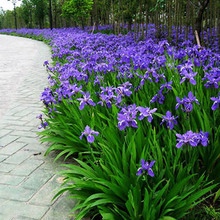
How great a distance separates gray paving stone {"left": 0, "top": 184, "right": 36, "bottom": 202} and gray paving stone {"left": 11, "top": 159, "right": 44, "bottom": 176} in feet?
0.81

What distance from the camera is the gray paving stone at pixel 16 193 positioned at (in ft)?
7.26

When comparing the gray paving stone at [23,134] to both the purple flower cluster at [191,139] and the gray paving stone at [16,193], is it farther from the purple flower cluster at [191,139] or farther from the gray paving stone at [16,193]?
the purple flower cluster at [191,139]

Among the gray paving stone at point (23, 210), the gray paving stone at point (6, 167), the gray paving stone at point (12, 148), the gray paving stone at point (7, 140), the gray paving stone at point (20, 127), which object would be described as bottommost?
the gray paving stone at point (23, 210)

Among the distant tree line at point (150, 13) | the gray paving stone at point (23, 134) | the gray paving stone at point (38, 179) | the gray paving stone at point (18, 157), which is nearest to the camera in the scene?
the gray paving stone at point (38, 179)

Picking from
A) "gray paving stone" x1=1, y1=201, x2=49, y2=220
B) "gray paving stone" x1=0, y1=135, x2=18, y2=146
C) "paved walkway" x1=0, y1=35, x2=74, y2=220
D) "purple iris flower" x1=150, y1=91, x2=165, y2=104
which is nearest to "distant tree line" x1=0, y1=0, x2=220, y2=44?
"paved walkway" x1=0, y1=35, x2=74, y2=220

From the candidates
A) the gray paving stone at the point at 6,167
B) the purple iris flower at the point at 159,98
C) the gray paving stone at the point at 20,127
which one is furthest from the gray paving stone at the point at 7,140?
the purple iris flower at the point at 159,98

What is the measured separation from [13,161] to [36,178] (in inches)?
20.6

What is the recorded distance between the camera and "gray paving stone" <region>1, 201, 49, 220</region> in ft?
6.54

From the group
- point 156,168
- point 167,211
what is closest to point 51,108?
point 156,168

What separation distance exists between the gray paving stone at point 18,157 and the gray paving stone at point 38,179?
36 centimetres

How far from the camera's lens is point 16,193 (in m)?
2.28

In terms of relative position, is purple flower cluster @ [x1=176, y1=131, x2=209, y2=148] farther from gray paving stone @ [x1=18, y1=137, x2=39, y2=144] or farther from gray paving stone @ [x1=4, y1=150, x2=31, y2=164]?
gray paving stone @ [x1=18, y1=137, x2=39, y2=144]

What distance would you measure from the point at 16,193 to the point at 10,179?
28 centimetres

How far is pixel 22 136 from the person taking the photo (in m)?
3.53
